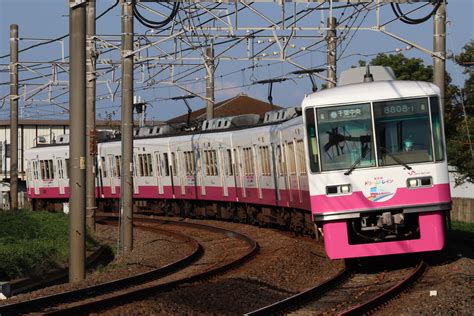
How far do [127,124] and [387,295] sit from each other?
31.7 ft

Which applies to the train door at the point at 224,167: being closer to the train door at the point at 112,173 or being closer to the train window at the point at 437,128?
the train door at the point at 112,173

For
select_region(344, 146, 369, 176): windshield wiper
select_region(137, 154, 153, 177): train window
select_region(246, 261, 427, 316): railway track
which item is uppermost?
select_region(137, 154, 153, 177): train window

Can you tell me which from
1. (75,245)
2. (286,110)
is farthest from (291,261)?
(286,110)

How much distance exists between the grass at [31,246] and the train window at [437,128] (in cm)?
751

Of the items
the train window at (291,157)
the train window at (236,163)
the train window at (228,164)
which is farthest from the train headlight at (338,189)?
the train window at (228,164)

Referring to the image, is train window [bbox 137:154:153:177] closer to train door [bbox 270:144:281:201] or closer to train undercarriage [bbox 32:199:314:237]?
train undercarriage [bbox 32:199:314:237]

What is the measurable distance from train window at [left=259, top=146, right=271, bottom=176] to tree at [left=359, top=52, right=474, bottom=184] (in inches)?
194

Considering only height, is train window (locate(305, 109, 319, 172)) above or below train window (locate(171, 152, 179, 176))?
below

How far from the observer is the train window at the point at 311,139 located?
14.4m

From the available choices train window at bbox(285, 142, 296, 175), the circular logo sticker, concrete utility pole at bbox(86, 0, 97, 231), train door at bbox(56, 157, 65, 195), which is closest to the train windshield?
the circular logo sticker

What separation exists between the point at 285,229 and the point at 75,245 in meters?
11.5

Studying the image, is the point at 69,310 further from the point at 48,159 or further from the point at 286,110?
the point at 48,159

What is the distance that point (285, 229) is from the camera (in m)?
25.4

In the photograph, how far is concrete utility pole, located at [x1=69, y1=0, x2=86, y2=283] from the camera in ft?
46.7
